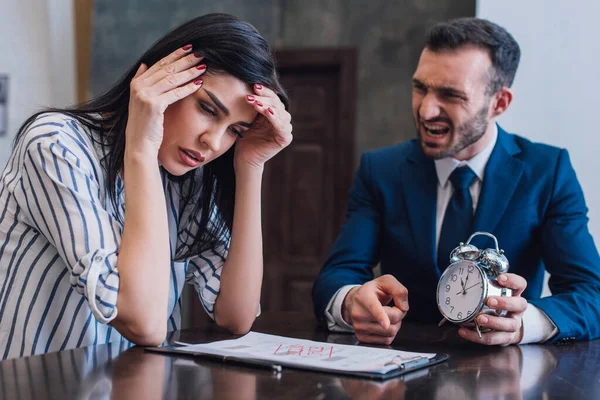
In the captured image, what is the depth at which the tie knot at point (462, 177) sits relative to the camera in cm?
233

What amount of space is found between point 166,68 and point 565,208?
1.25 metres

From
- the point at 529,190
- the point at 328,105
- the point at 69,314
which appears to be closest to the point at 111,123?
the point at 69,314

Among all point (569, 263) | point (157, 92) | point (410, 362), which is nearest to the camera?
point (410, 362)

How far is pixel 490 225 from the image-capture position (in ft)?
7.47

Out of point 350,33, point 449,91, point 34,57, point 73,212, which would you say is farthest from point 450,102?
point 34,57

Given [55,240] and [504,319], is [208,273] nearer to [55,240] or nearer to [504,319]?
[55,240]

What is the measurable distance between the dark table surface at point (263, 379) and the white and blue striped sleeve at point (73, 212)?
14 cm

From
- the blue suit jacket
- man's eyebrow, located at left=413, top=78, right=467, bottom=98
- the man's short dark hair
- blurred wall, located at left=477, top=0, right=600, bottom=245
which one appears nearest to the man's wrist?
the blue suit jacket

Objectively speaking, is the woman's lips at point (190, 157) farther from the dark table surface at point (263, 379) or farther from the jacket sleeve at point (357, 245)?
the jacket sleeve at point (357, 245)

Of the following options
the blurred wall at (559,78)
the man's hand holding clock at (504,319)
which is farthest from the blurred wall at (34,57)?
the man's hand holding clock at (504,319)

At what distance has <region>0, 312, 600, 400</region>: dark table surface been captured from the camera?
117 cm

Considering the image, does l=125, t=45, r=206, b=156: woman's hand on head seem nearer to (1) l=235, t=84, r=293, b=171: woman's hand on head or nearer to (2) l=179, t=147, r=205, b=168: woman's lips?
(2) l=179, t=147, r=205, b=168: woman's lips

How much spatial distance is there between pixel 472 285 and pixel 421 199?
692 mm

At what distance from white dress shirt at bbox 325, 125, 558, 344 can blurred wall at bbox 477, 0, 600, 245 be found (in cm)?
96
